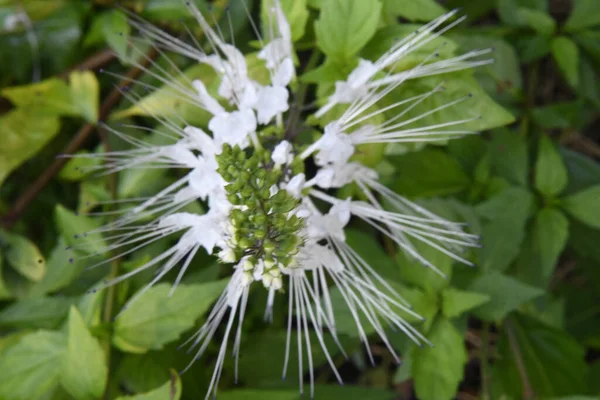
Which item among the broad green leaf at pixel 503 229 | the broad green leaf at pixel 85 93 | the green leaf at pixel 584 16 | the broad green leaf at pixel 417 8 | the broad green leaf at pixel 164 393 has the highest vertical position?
the green leaf at pixel 584 16

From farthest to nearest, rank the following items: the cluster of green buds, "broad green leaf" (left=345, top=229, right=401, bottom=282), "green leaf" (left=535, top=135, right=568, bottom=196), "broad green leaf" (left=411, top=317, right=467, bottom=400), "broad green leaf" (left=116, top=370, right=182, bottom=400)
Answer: "green leaf" (left=535, top=135, right=568, bottom=196)
"broad green leaf" (left=345, top=229, right=401, bottom=282)
"broad green leaf" (left=411, top=317, right=467, bottom=400)
"broad green leaf" (left=116, top=370, right=182, bottom=400)
the cluster of green buds

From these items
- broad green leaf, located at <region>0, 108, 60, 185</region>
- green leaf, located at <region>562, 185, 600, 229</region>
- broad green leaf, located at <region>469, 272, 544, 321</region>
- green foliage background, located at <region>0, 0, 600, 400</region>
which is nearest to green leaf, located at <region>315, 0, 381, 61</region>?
green foliage background, located at <region>0, 0, 600, 400</region>

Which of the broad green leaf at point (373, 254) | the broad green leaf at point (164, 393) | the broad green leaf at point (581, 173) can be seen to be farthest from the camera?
the broad green leaf at point (581, 173)

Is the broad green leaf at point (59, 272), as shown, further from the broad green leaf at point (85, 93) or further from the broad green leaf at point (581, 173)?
the broad green leaf at point (581, 173)

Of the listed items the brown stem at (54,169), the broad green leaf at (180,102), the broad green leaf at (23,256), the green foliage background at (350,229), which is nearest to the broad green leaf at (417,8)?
the green foliage background at (350,229)

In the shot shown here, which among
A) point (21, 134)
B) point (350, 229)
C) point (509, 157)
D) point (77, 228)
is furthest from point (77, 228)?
point (509, 157)

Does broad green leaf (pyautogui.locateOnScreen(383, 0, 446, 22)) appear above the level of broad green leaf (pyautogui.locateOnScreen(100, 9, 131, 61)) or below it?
below

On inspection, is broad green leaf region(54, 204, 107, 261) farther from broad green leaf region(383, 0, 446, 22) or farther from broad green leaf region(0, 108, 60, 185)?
broad green leaf region(383, 0, 446, 22)
